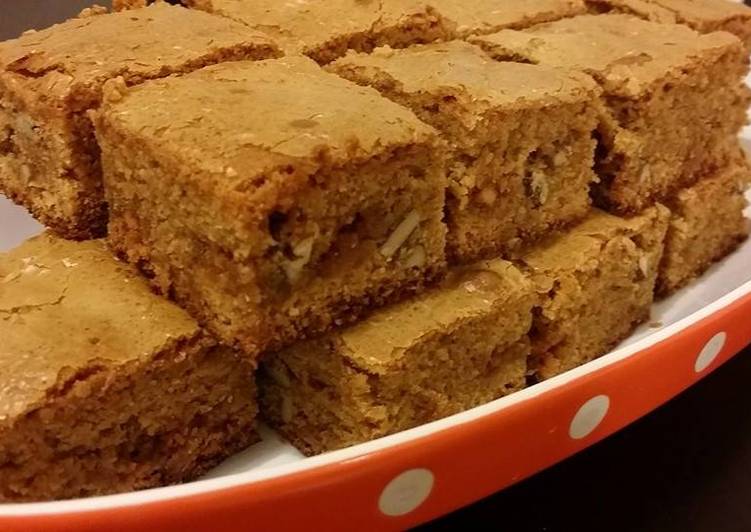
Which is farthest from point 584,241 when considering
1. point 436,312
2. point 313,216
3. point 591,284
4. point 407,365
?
point 313,216

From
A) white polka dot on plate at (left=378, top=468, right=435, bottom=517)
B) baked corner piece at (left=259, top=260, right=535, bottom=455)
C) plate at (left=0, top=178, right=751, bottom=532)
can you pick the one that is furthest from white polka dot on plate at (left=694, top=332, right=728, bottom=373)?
white polka dot on plate at (left=378, top=468, right=435, bottom=517)

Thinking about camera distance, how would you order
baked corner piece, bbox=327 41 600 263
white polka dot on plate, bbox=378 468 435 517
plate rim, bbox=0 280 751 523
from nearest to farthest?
plate rim, bbox=0 280 751 523, white polka dot on plate, bbox=378 468 435 517, baked corner piece, bbox=327 41 600 263

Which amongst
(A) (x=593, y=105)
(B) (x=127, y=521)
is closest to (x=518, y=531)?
(B) (x=127, y=521)

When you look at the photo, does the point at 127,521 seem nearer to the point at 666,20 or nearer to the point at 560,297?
the point at 560,297

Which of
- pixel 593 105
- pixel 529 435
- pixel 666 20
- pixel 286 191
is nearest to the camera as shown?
pixel 286 191

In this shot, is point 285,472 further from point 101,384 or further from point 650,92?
point 650,92

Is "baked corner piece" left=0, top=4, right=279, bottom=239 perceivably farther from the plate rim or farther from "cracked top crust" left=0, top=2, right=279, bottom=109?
the plate rim

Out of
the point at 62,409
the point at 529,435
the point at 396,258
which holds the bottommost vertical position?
the point at 529,435

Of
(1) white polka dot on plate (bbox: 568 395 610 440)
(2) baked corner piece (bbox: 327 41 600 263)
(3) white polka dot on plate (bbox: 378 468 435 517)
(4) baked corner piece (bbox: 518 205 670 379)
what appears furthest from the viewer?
(4) baked corner piece (bbox: 518 205 670 379)
